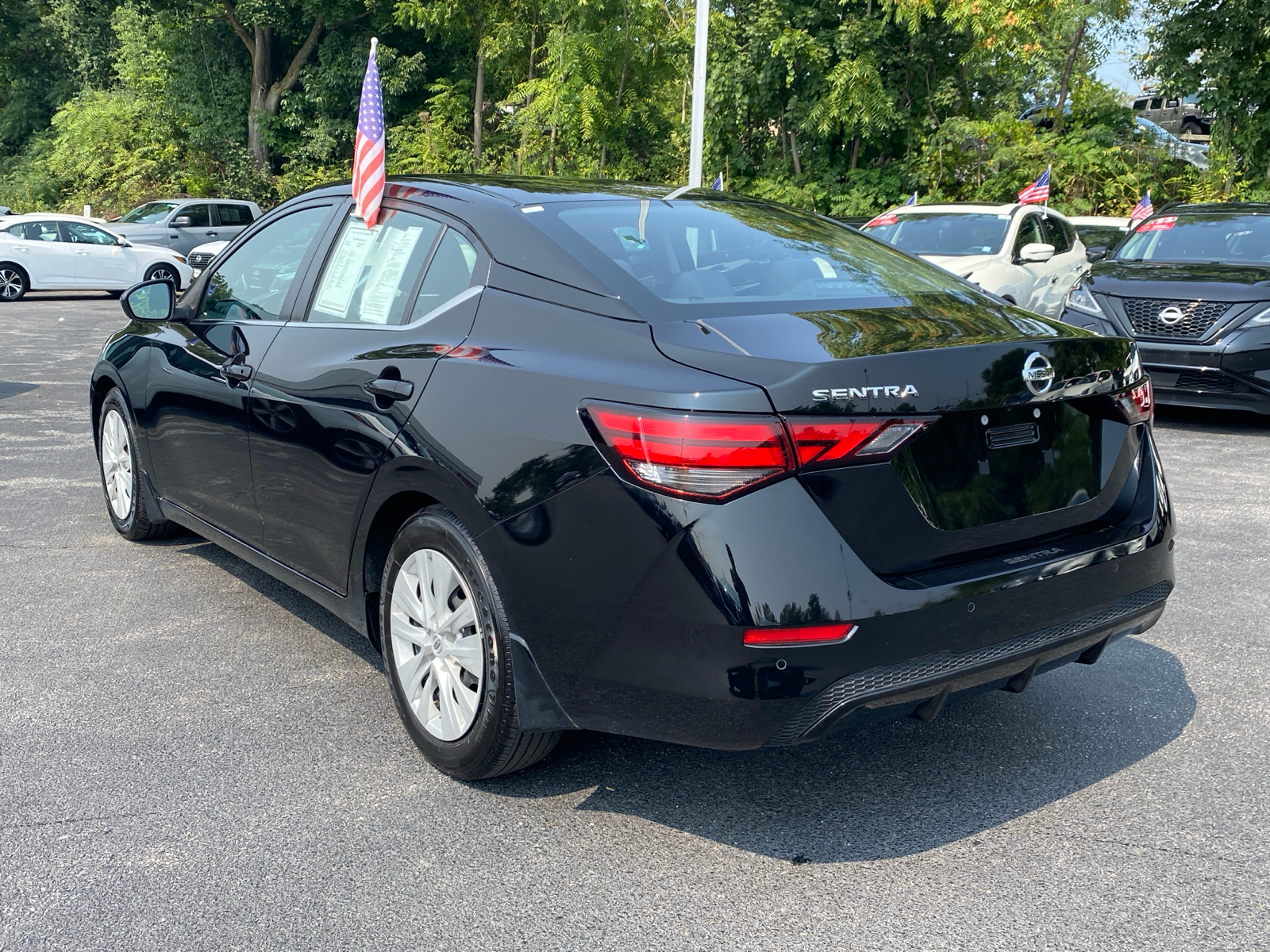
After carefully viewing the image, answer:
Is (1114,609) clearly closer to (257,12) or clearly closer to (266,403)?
(266,403)

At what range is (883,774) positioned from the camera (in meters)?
3.39

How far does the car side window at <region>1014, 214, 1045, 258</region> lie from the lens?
42.2 ft

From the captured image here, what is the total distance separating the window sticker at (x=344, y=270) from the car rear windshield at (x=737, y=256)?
759 millimetres

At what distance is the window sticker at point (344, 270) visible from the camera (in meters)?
3.91

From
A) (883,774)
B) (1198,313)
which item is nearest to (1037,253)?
(1198,313)

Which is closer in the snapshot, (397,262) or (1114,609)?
(1114,609)

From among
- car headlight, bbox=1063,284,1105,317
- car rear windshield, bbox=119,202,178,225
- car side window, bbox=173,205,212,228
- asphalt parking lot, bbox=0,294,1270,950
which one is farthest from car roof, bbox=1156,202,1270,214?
car rear windshield, bbox=119,202,178,225

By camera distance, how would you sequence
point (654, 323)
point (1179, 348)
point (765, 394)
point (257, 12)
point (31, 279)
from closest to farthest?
point (765, 394), point (654, 323), point (1179, 348), point (31, 279), point (257, 12)

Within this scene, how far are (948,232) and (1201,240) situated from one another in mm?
3007

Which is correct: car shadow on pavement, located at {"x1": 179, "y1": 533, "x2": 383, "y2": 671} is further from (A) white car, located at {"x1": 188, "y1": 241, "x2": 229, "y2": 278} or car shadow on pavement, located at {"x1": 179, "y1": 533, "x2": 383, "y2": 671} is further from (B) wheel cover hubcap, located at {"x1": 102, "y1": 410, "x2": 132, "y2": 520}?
(A) white car, located at {"x1": 188, "y1": 241, "x2": 229, "y2": 278}

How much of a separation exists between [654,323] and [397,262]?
117 centimetres

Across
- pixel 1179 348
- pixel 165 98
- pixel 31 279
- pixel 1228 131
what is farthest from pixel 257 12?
pixel 1179 348

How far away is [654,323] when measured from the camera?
291cm

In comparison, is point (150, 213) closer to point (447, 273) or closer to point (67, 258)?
point (67, 258)
